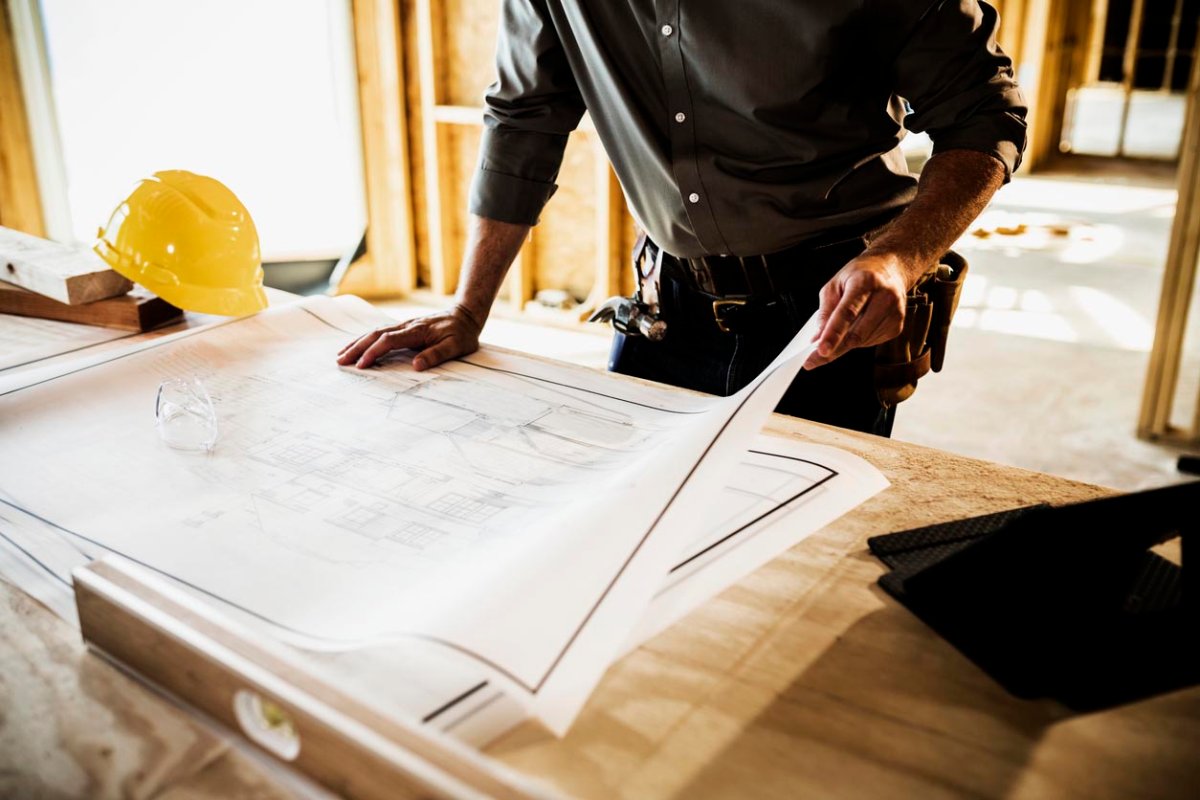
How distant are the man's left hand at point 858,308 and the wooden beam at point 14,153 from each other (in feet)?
10.4

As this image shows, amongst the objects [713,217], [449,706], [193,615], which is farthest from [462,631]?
[713,217]

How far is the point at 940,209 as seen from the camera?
1.08 meters

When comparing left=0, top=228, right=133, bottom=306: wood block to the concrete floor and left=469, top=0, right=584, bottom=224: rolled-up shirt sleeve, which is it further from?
the concrete floor

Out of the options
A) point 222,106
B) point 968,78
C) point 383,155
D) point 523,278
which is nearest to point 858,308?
point 968,78

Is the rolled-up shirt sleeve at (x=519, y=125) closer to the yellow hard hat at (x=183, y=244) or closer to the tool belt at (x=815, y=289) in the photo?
the tool belt at (x=815, y=289)

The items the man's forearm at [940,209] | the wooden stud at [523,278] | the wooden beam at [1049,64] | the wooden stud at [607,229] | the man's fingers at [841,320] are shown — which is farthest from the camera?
the wooden beam at [1049,64]

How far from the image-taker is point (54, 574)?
0.68 metres

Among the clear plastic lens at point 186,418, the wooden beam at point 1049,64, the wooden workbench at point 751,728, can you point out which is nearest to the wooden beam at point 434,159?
the clear plastic lens at point 186,418

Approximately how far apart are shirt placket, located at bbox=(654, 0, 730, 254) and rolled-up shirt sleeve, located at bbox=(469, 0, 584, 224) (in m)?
0.19

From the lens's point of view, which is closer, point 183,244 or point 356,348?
point 356,348

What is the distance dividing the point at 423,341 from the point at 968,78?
2.36 ft

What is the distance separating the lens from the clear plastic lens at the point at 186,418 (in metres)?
0.89

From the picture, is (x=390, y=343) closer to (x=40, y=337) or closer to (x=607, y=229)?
(x=40, y=337)

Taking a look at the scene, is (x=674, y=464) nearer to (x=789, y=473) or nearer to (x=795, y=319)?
(x=789, y=473)
